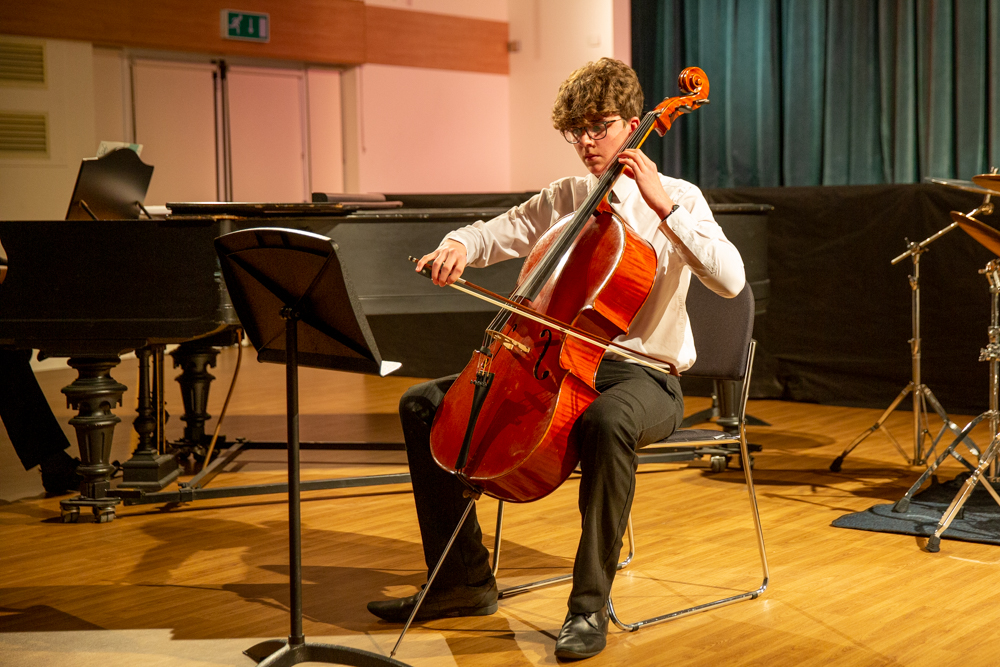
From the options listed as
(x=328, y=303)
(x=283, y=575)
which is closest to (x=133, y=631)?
(x=283, y=575)

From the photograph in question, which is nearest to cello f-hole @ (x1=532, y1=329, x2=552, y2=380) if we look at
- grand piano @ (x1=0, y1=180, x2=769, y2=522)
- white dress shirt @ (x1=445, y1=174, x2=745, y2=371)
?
white dress shirt @ (x1=445, y1=174, x2=745, y2=371)

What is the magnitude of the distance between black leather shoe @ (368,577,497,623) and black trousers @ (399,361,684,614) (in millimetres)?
19

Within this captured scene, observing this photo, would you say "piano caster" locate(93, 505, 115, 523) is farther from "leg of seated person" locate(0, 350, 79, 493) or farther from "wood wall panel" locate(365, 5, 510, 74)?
"wood wall panel" locate(365, 5, 510, 74)

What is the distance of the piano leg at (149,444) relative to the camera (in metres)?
3.17

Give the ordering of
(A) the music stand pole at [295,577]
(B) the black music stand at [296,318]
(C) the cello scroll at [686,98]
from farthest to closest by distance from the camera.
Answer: (C) the cello scroll at [686,98] < (A) the music stand pole at [295,577] < (B) the black music stand at [296,318]

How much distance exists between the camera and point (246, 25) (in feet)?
23.9

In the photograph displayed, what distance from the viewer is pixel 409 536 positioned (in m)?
2.91

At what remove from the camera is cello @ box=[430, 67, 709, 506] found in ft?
6.18

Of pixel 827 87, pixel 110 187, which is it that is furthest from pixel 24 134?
pixel 827 87

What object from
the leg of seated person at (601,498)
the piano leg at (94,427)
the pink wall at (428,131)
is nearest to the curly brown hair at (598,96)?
the leg of seated person at (601,498)

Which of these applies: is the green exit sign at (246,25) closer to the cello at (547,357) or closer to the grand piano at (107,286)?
the grand piano at (107,286)

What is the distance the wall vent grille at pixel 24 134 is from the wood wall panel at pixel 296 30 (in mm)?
512

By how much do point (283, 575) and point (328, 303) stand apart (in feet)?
3.49

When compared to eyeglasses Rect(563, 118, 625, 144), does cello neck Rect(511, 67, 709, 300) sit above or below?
below
